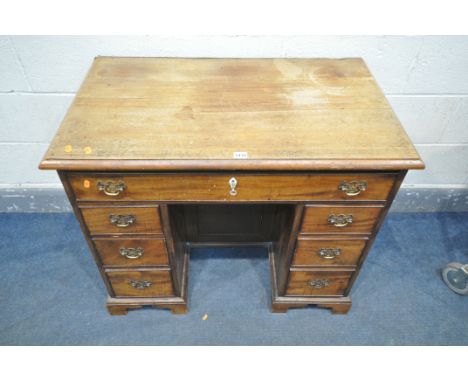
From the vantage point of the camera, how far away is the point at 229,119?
0.95 m

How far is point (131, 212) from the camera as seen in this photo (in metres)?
1.00

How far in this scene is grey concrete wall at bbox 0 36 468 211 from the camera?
4.16 ft

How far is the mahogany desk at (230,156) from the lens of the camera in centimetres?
86

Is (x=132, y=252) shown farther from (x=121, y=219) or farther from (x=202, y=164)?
(x=202, y=164)

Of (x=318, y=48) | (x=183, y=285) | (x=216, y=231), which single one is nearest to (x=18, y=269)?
(x=183, y=285)

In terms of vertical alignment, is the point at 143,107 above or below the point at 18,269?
above

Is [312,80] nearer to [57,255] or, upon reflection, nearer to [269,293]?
[269,293]

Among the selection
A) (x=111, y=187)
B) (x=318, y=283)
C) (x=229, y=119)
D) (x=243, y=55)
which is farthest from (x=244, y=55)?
(x=318, y=283)

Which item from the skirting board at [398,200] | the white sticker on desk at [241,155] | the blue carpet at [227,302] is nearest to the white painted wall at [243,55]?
the skirting board at [398,200]

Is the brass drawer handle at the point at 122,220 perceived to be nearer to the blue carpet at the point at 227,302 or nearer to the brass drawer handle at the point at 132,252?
the brass drawer handle at the point at 132,252

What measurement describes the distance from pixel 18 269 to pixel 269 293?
3.72 feet

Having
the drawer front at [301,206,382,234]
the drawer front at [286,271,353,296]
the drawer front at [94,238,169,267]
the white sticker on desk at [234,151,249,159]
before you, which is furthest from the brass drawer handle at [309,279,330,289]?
the white sticker on desk at [234,151,249,159]

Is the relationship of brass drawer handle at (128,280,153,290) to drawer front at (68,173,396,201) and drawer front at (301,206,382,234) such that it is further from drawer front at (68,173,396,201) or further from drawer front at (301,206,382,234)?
drawer front at (301,206,382,234)

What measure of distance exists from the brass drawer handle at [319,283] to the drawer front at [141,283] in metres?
0.53
